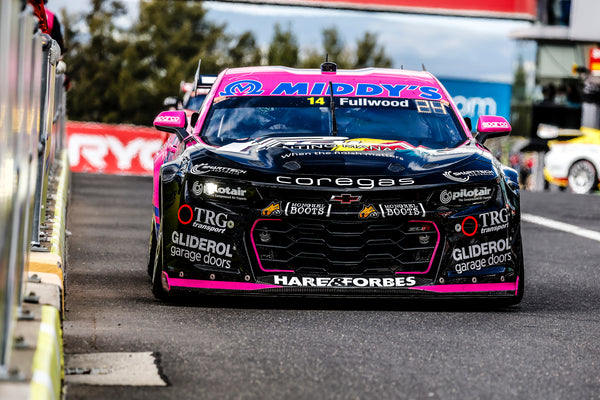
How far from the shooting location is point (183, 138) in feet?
26.8

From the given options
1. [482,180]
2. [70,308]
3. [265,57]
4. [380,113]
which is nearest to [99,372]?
[70,308]

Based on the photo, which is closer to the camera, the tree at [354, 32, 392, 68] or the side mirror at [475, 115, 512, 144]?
the side mirror at [475, 115, 512, 144]

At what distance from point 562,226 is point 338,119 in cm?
699

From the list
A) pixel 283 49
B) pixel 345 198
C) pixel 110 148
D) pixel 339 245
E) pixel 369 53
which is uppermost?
pixel 345 198

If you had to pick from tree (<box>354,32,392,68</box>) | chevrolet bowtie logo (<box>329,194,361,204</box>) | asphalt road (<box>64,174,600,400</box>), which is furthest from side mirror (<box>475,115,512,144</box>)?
tree (<box>354,32,392,68</box>)

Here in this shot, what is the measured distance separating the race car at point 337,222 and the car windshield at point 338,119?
0.53 meters

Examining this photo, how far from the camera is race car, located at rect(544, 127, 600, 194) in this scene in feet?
80.0

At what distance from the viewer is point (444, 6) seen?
55.9 meters

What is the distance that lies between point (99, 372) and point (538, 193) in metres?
16.6

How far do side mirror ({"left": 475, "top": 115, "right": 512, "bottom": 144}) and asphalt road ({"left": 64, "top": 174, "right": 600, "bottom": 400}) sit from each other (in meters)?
1.09

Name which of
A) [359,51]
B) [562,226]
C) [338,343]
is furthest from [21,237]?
[359,51]

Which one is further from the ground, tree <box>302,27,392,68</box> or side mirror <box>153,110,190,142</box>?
side mirror <box>153,110,190,142</box>

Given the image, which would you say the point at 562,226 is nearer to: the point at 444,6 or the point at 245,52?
the point at 444,6

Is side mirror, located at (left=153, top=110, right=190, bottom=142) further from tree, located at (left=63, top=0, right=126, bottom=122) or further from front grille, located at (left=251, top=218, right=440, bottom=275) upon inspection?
tree, located at (left=63, top=0, right=126, bottom=122)
